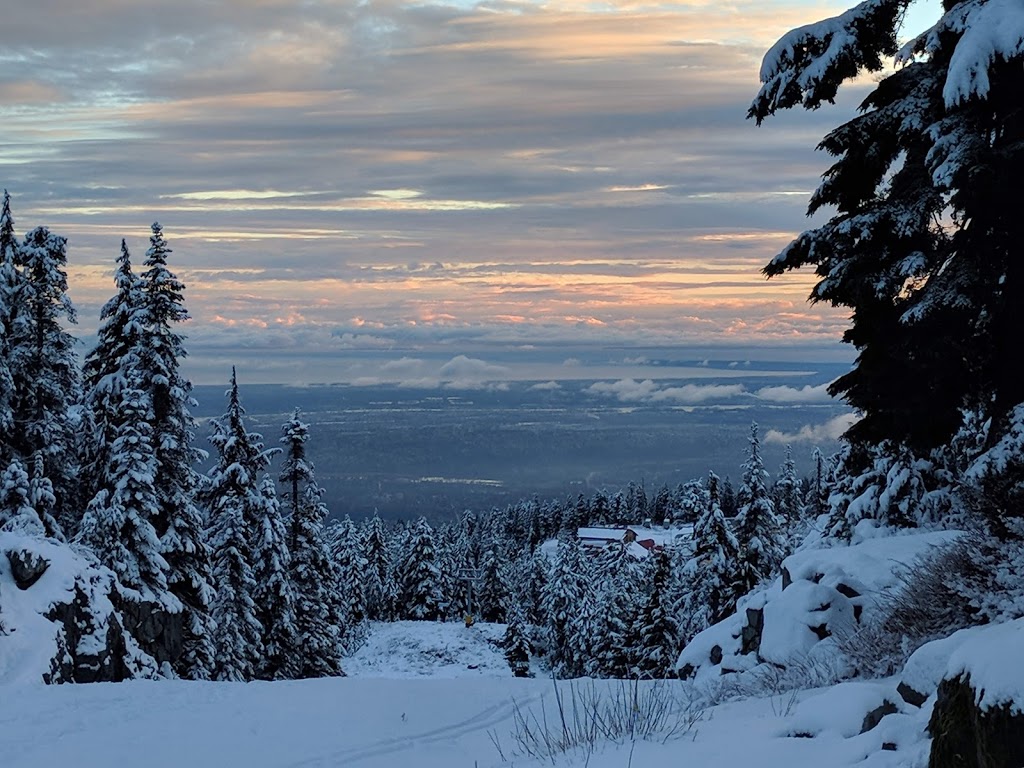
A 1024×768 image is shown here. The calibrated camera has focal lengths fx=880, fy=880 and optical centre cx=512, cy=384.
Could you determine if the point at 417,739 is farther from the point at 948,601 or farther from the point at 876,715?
the point at 948,601

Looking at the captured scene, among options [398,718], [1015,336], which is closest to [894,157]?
[1015,336]

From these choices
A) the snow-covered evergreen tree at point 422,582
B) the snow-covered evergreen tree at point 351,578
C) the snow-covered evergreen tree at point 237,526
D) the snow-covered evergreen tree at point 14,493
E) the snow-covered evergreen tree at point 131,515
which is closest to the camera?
the snow-covered evergreen tree at point 131,515

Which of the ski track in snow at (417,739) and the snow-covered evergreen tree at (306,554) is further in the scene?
the snow-covered evergreen tree at (306,554)

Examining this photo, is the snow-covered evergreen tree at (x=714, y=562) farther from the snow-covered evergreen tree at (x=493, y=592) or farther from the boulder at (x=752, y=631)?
the snow-covered evergreen tree at (x=493, y=592)

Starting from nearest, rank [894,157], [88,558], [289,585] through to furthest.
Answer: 1. [894,157]
2. [88,558]
3. [289,585]

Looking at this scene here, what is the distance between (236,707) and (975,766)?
385 inches

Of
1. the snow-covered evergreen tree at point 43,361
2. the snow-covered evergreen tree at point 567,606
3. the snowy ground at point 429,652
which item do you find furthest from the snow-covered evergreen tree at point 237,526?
the snow-covered evergreen tree at point 567,606

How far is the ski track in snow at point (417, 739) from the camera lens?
9.94m

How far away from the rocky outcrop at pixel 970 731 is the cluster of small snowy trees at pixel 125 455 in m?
20.0

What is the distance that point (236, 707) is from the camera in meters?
12.1

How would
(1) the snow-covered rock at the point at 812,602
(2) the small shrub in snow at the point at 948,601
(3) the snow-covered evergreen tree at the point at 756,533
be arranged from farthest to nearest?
(3) the snow-covered evergreen tree at the point at 756,533
(1) the snow-covered rock at the point at 812,602
(2) the small shrub in snow at the point at 948,601

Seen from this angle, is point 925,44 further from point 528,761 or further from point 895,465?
point 895,465

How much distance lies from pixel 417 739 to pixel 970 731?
7.23 m

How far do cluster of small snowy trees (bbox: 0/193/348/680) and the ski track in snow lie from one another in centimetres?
1283
